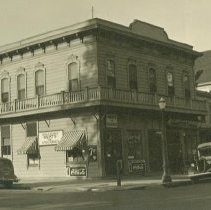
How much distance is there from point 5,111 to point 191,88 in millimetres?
13844

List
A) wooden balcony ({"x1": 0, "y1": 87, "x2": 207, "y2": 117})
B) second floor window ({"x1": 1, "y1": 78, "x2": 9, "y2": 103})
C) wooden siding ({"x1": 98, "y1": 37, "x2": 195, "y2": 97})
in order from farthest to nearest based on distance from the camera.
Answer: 1. second floor window ({"x1": 1, "y1": 78, "x2": 9, "y2": 103})
2. wooden siding ({"x1": 98, "y1": 37, "x2": 195, "y2": 97})
3. wooden balcony ({"x1": 0, "y1": 87, "x2": 207, "y2": 117})

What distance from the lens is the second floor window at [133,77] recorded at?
102 feet

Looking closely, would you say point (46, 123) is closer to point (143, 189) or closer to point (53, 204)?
point (143, 189)

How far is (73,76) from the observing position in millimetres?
29844

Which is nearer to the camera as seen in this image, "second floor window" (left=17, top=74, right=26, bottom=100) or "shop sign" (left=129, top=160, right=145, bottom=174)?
"shop sign" (left=129, top=160, right=145, bottom=174)

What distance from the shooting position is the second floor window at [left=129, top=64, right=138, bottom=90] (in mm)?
31219

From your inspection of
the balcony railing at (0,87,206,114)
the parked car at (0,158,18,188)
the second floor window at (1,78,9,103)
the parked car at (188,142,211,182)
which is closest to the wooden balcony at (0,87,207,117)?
the balcony railing at (0,87,206,114)

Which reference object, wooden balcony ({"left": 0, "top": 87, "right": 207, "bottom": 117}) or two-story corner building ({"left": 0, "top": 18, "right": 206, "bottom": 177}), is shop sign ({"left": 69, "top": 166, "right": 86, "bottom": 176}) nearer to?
two-story corner building ({"left": 0, "top": 18, "right": 206, "bottom": 177})

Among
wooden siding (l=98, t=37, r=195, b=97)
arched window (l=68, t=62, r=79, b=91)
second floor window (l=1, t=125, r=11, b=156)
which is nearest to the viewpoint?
wooden siding (l=98, t=37, r=195, b=97)

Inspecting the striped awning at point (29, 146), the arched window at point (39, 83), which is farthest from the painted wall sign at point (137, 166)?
the arched window at point (39, 83)

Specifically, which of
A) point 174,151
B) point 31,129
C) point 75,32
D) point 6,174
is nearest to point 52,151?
point 31,129

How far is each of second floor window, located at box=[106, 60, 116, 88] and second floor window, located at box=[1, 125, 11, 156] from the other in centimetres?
821

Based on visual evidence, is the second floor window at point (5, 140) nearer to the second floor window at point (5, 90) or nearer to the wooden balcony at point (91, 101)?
the wooden balcony at point (91, 101)

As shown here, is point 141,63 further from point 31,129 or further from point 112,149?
point 31,129
